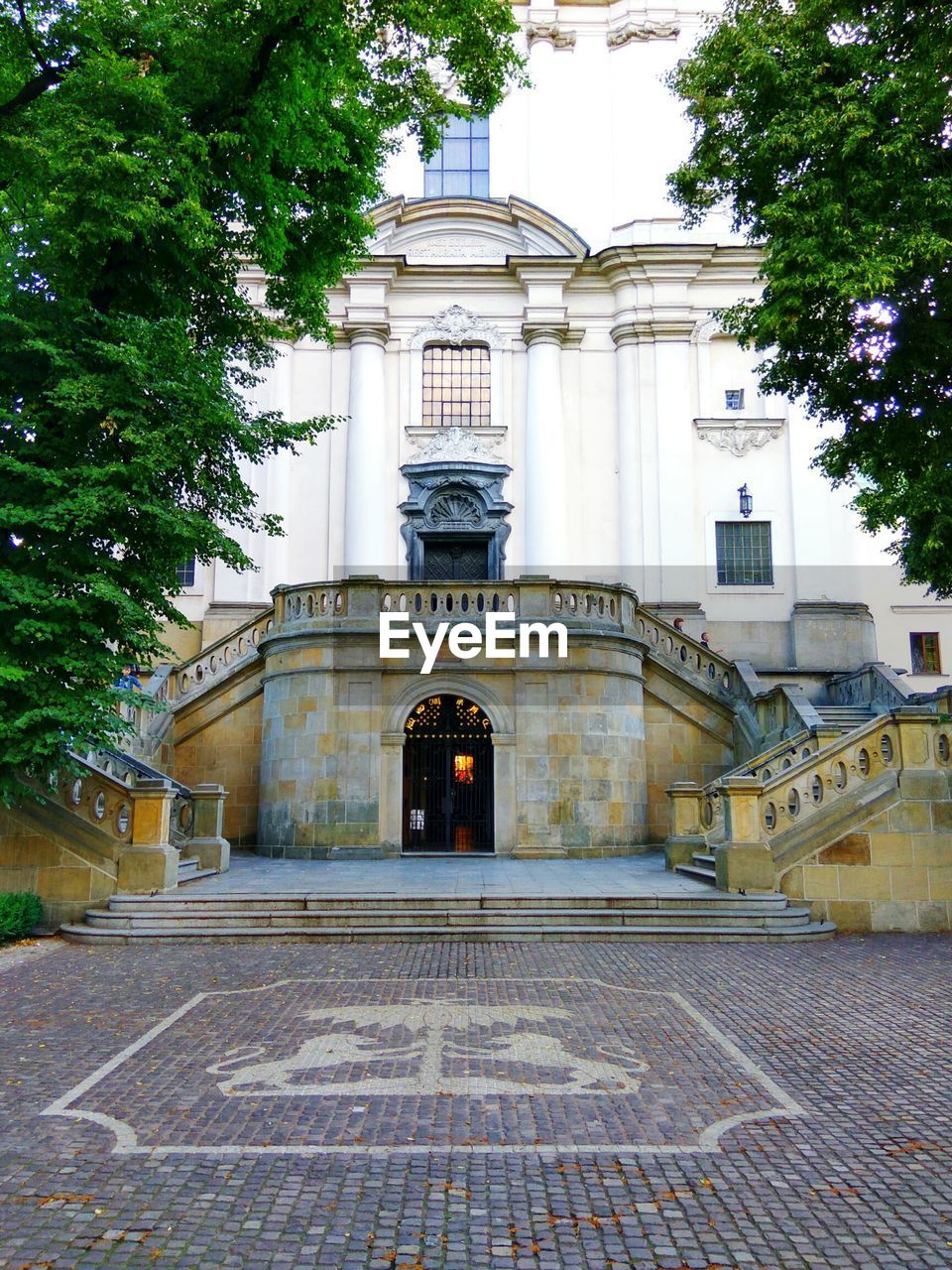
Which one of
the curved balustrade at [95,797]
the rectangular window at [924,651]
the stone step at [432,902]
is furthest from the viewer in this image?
the rectangular window at [924,651]

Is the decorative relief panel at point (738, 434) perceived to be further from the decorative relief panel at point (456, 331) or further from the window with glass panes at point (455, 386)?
the decorative relief panel at point (456, 331)

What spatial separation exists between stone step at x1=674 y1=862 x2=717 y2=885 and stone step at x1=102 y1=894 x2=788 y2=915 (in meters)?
1.10

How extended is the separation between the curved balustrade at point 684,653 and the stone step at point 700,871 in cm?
663

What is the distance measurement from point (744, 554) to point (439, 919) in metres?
19.0

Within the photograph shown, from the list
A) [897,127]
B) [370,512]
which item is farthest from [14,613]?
[370,512]

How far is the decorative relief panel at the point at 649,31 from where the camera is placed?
3125 centimetres

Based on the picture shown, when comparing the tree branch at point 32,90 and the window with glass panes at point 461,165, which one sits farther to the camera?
the window with glass panes at point 461,165

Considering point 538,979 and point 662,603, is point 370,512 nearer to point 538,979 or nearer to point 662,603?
point 662,603

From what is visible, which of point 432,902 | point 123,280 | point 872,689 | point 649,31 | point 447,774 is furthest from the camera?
point 649,31

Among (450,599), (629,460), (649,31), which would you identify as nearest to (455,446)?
(629,460)

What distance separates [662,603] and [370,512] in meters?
8.67

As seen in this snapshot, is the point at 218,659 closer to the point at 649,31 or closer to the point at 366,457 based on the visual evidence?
the point at 366,457

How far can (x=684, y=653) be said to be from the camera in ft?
71.5

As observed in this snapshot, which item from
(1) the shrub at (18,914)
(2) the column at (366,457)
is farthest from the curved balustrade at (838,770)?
(2) the column at (366,457)
